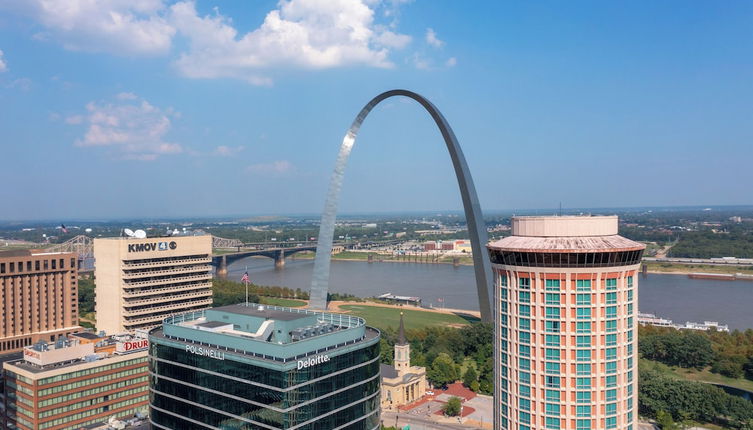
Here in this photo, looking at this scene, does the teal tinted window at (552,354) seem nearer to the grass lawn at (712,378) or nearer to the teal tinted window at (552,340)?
the teal tinted window at (552,340)

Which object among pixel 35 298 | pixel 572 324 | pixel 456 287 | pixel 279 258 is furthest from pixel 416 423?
pixel 279 258

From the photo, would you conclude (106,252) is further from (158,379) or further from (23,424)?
(158,379)

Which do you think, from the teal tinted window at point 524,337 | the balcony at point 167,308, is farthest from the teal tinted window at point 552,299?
the balcony at point 167,308

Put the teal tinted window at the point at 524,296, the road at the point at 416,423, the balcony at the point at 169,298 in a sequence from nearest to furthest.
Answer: the teal tinted window at the point at 524,296, the road at the point at 416,423, the balcony at the point at 169,298

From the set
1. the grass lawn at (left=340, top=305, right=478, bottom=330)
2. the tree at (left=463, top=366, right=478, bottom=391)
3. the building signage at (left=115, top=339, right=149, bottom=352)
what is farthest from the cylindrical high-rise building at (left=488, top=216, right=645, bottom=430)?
the grass lawn at (left=340, top=305, right=478, bottom=330)

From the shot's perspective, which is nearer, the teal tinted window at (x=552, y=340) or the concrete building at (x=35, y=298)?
the teal tinted window at (x=552, y=340)

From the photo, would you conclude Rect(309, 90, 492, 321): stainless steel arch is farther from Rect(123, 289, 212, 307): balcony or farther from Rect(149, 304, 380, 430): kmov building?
Rect(149, 304, 380, 430): kmov building

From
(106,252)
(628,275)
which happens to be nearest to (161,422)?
(628,275)
